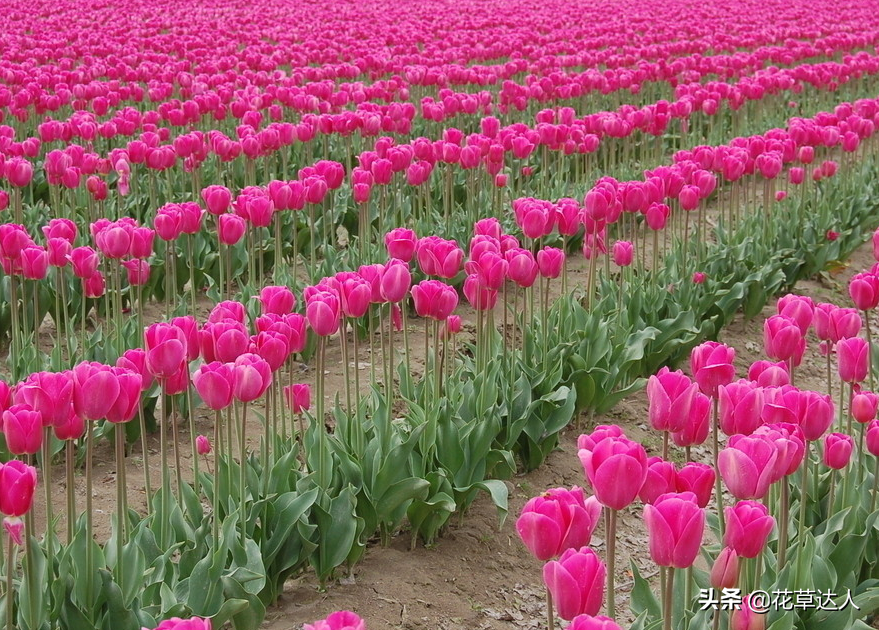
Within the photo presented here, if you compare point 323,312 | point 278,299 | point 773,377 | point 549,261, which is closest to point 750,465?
point 773,377

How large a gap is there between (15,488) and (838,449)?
207cm

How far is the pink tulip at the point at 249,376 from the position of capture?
8.69 ft

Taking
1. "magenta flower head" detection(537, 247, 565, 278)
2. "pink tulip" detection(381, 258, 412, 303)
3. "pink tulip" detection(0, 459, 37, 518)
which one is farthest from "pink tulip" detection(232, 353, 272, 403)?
"magenta flower head" detection(537, 247, 565, 278)

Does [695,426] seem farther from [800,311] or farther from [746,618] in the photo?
[800,311]

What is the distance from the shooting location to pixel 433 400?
3.79m

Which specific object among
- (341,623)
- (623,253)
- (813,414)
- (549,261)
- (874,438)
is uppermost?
(341,623)

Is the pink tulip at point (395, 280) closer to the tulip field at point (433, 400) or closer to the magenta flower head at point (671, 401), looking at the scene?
the tulip field at point (433, 400)

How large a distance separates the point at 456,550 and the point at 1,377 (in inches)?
85.0

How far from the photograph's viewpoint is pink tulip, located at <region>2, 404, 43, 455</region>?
2322mm

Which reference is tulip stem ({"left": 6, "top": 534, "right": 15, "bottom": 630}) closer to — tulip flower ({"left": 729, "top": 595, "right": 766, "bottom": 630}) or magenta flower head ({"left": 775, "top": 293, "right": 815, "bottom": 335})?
tulip flower ({"left": 729, "top": 595, "right": 766, "bottom": 630})

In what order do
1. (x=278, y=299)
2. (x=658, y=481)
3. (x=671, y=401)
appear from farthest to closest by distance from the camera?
(x=278, y=299) < (x=671, y=401) < (x=658, y=481)

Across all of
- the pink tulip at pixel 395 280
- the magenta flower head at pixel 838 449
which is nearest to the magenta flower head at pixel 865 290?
the magenta flower head at pixel 838 449

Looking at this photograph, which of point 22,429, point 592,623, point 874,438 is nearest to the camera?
point 592,623

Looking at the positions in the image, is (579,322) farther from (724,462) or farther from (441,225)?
(724,462)
